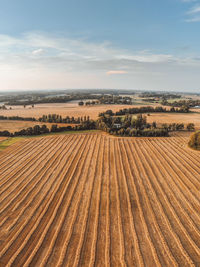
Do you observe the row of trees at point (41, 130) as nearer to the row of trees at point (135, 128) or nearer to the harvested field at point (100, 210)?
the row of trees at point (135, 128)

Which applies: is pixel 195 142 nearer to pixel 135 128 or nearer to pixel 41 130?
pixel 135 128

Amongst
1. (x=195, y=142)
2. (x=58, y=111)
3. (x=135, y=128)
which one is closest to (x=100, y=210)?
(x=195, y=142)

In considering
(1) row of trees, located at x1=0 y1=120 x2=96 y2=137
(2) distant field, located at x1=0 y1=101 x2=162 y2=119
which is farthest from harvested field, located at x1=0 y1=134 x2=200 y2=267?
(2) distant field, located at x1=0 y1=101 x2=162 y2=119

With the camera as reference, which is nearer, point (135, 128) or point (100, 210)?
point (100, 210)

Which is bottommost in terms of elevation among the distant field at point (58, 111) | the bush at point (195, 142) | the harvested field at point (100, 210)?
the harvested field at point (100, 210)

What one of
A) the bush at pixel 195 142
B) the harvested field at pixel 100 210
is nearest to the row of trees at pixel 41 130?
the harvested field at pixel 100 210

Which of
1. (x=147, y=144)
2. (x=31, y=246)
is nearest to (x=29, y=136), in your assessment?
A: (x=147, y=144)

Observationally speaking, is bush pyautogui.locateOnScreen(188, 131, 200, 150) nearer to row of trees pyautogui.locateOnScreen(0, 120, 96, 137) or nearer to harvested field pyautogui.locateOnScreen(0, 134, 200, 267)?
harvested field pyautogui.locateOnScreen(0, 134, 200, 267)

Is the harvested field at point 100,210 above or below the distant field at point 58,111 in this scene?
below
